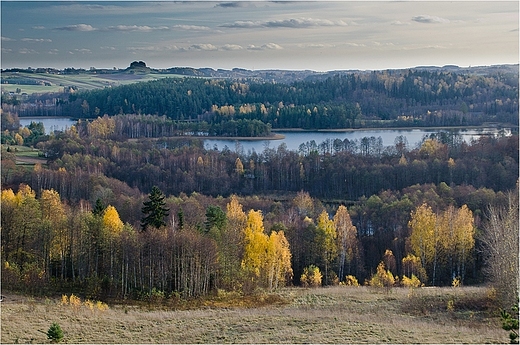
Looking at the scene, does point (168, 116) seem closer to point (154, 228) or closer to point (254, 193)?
point (254, 193)

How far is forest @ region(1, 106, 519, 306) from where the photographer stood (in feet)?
70.5

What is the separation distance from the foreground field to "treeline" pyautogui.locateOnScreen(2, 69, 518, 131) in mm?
71947

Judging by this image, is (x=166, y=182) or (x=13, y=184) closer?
(x=13, y=184)

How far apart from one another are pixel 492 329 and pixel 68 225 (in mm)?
16266

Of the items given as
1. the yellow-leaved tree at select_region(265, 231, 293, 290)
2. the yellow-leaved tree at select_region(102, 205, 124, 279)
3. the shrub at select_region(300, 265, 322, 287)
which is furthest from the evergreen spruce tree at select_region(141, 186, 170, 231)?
the shrub at select_region(300, 265, 322, 287)

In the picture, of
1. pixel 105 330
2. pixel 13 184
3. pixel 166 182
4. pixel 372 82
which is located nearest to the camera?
pixel 105 330

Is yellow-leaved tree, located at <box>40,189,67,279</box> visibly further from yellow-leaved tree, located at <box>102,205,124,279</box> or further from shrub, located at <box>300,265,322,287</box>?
shrub, located at <box>300,265,322,287</box>

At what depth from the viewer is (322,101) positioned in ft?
408

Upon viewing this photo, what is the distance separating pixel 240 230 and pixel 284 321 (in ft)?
29.4

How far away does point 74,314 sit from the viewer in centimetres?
1628

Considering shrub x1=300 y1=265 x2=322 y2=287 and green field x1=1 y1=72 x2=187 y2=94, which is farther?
green field x1=1 y1=72 x2=187 y2=94

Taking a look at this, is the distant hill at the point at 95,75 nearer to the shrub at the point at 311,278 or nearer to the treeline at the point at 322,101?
the treeline at the point at 322,101

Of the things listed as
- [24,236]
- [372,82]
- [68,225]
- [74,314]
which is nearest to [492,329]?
[74,314]

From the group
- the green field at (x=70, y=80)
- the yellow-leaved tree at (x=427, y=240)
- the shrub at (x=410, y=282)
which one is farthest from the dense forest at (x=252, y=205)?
the green field at (x=70, y=80)
